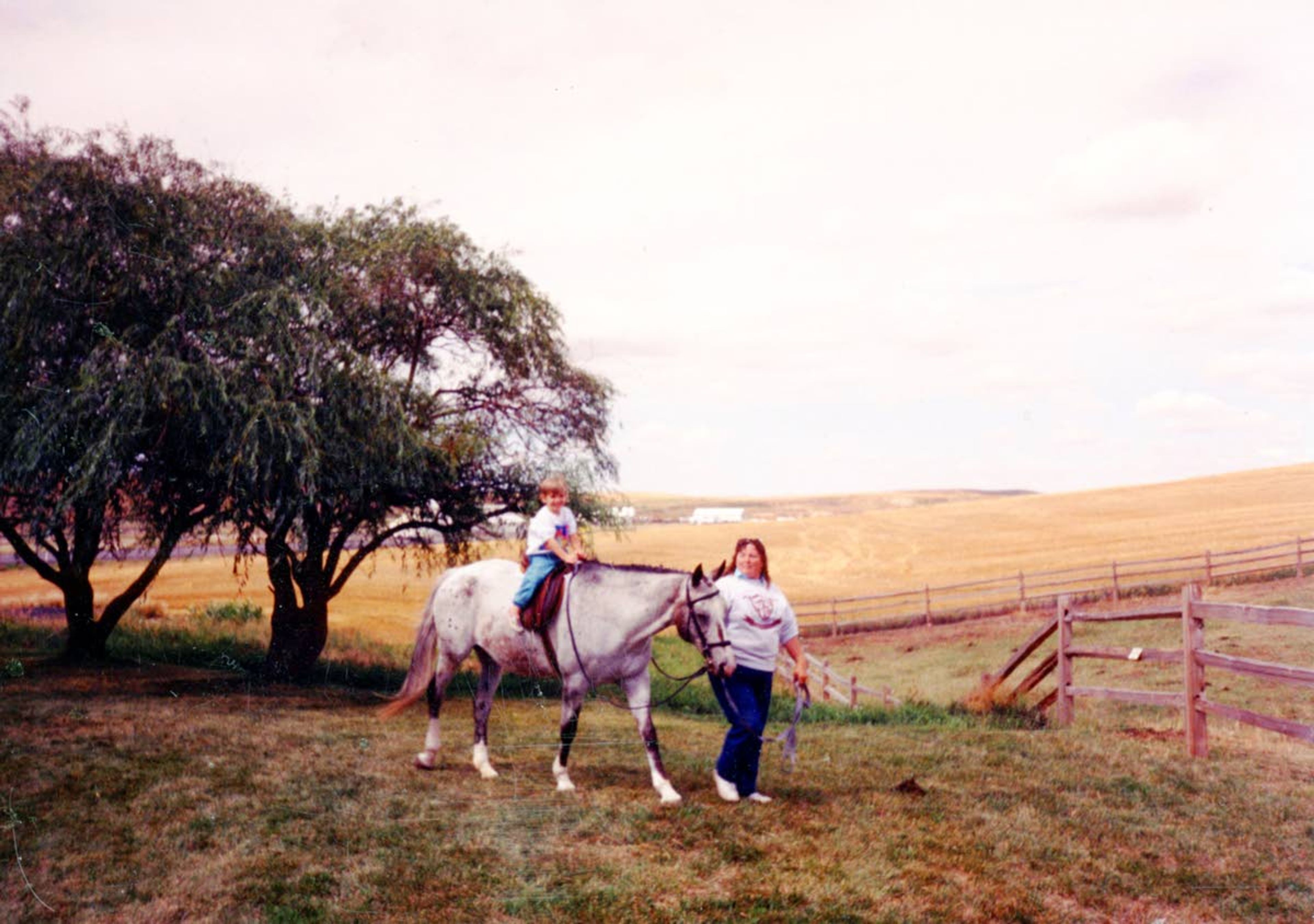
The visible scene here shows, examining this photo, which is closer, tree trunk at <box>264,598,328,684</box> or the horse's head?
the horse's head

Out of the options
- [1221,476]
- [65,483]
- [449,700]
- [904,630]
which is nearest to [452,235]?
[65,483]

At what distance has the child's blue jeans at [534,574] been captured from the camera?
7.36 metres

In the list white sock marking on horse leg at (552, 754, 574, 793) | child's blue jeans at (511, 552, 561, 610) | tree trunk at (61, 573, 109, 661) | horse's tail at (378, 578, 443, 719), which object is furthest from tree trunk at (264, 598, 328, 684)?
A: white sock marking on horse leg at (552, 754, 574, 793)

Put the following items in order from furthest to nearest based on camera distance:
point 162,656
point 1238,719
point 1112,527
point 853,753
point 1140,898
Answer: point 1112,527
point 162,656
point 853,753
point 1238,719
point 1140,898

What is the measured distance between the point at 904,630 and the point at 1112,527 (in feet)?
73.2

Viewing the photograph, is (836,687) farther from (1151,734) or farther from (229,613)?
(229,613)

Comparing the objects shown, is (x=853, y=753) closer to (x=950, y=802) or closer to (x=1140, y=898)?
(x=950, y=802)

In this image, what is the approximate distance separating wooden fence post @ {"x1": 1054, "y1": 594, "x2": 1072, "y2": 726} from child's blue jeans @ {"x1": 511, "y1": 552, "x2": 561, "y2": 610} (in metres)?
7.61

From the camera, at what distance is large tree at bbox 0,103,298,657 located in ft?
36.4

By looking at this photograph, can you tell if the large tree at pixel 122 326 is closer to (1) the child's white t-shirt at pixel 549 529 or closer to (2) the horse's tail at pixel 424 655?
(2) the horse's tail at pixel 424 655

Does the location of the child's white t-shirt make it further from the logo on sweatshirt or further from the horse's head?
the logo on sweatshirt

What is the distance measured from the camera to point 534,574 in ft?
24.2

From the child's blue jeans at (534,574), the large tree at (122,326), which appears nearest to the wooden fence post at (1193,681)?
the child's blue jeans at (534,574)

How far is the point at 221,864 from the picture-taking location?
572cm
